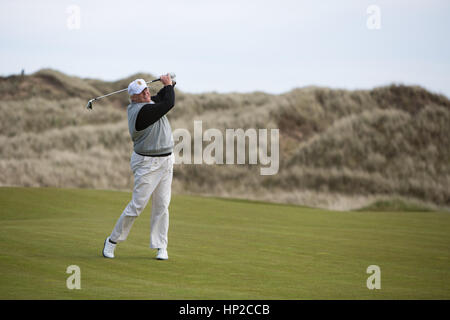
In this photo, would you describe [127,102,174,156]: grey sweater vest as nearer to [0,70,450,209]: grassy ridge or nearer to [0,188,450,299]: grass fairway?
[0,188,450,299]: grass fairway

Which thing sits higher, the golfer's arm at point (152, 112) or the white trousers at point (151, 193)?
the golfer's arm at point (152, 112)

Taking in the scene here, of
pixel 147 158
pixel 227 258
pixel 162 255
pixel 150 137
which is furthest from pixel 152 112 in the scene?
pixel 227 258

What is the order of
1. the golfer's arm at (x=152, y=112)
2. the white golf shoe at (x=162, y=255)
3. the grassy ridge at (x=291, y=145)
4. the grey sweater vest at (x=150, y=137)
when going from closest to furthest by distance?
the golfer's arm at (x=152, y=112), the grey sweater vest at (x=150, y=137), the white golf shoe at (x=162, y=255), the grassy ridge at (x=291, y=145)

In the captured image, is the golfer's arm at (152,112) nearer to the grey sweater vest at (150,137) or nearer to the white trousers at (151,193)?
the grey sweater vest at (150,137)

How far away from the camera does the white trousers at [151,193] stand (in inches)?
351

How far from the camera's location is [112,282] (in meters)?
7.18

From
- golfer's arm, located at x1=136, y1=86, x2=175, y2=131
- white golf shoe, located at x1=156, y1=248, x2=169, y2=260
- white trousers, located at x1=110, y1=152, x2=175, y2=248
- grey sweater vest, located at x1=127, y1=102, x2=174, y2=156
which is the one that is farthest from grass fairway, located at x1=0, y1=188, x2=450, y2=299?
golfer's arm, located at x1=136, y1=86, x2=175, y2=131

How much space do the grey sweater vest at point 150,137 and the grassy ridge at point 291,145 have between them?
76.3ft

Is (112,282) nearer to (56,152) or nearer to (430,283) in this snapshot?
(430,283)

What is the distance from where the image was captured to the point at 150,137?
8.90m

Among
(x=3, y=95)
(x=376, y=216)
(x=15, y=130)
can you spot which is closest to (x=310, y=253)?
(x=376, y=216)

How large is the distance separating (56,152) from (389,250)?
36.9m

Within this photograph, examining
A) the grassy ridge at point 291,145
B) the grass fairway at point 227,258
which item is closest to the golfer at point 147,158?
the grass fairway at point 227,258

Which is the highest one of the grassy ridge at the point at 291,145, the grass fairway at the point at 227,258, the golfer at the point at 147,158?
the grassy ridge at the point at 291,145
